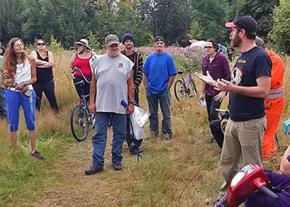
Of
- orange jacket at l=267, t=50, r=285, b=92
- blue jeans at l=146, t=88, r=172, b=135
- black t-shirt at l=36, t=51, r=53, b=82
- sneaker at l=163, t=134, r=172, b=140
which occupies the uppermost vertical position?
orange jacket at l=267, t=50, r=285, b=92

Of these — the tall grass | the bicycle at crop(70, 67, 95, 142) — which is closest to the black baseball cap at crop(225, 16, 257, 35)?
the tall grass

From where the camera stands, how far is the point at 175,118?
376 inches

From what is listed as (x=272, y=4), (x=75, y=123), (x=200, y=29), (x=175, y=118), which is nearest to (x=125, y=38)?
(x=75, y=123)

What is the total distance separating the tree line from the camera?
62875 millimetres

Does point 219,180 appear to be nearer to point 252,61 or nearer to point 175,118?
point 252,61

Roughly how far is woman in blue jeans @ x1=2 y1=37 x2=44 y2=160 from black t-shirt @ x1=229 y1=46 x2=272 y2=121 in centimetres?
325

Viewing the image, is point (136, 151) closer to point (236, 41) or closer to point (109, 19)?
point (236, 41)

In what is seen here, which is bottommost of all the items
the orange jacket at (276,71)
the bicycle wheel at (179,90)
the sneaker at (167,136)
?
the bicycle wheel at (179,90)

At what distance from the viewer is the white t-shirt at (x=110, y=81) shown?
20.0 feet

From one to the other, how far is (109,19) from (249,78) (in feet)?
202

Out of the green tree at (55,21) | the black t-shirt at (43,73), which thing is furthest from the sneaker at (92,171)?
the green tree at (55,21)

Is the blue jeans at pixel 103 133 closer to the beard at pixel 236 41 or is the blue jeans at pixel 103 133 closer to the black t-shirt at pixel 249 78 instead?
the black t-shirt at pixel 249 78

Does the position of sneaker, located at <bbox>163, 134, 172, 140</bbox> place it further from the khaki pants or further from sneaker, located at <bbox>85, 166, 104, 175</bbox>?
the khaki pants

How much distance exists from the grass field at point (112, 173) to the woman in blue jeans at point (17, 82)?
537 millimetres
